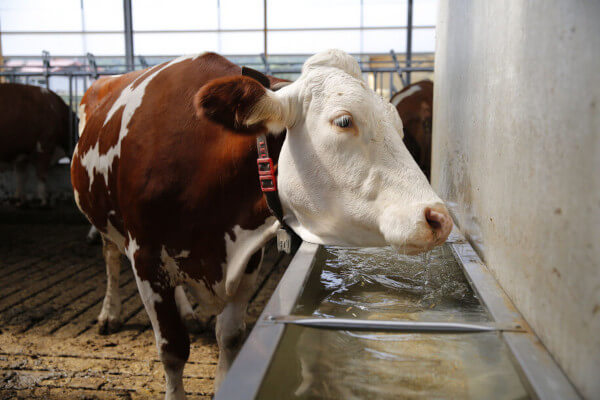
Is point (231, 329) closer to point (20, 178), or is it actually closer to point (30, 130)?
point (30, 130)

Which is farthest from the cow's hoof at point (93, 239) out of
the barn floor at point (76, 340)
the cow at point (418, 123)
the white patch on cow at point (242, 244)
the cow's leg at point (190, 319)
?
the white patch on cow at point (242, 244)

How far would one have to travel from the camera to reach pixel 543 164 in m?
0.98

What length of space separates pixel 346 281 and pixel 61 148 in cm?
656

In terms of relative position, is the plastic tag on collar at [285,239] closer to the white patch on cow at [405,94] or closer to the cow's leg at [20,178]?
the white patch on cow at [405,94]

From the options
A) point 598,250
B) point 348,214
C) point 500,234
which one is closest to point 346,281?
point 348,214

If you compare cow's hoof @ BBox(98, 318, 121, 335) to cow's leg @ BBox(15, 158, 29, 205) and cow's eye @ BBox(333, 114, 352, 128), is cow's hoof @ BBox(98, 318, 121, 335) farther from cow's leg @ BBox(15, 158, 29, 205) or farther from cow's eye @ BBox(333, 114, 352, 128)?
cow's leg @ BBox(15, 158, 29, 205)

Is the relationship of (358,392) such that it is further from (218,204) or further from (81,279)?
(81,279)

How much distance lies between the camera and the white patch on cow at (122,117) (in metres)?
2.13

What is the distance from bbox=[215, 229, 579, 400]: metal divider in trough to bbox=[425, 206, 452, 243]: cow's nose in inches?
7.0

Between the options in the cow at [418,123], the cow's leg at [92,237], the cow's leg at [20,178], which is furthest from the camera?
the cow's leg at [20,178]

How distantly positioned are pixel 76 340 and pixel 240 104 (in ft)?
7.25

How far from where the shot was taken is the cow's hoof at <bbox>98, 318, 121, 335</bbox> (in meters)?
3.10

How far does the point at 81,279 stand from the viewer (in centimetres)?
415

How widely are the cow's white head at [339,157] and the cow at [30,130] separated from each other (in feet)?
19.2
